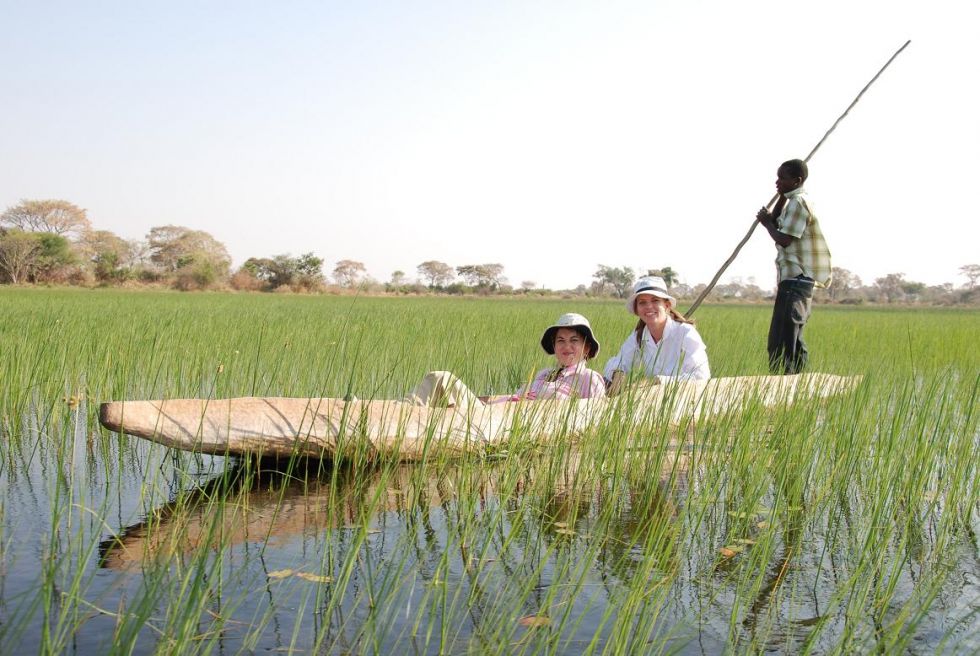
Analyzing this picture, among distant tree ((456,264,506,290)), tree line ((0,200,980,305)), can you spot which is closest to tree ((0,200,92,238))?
tree line ((0,200,980,305))

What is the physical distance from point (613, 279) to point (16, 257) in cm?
4017

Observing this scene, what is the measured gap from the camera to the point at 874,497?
9.78ft

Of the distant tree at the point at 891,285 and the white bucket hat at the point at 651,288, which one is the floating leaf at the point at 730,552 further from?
the distant tree at the point at 891,285

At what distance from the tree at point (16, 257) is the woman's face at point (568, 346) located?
116 feet

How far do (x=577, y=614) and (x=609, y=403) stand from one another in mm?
1388

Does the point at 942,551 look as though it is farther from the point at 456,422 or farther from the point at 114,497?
the point at 114,497

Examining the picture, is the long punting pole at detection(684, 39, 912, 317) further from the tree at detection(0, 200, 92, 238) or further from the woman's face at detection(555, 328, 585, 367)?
the tree at detection(0, 200, 92, 238)

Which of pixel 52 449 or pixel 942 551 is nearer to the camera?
pixel 942 551

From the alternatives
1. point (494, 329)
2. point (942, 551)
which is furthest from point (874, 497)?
point (494, 329)

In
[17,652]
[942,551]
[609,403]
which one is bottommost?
[17,652]

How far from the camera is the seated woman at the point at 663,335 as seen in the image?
4488 mm

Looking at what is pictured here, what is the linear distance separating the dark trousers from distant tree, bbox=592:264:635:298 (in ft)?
174

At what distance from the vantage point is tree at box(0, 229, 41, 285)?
3431 cm

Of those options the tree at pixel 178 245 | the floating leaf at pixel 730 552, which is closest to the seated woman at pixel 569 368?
the floating leaf at pixel 730 552
